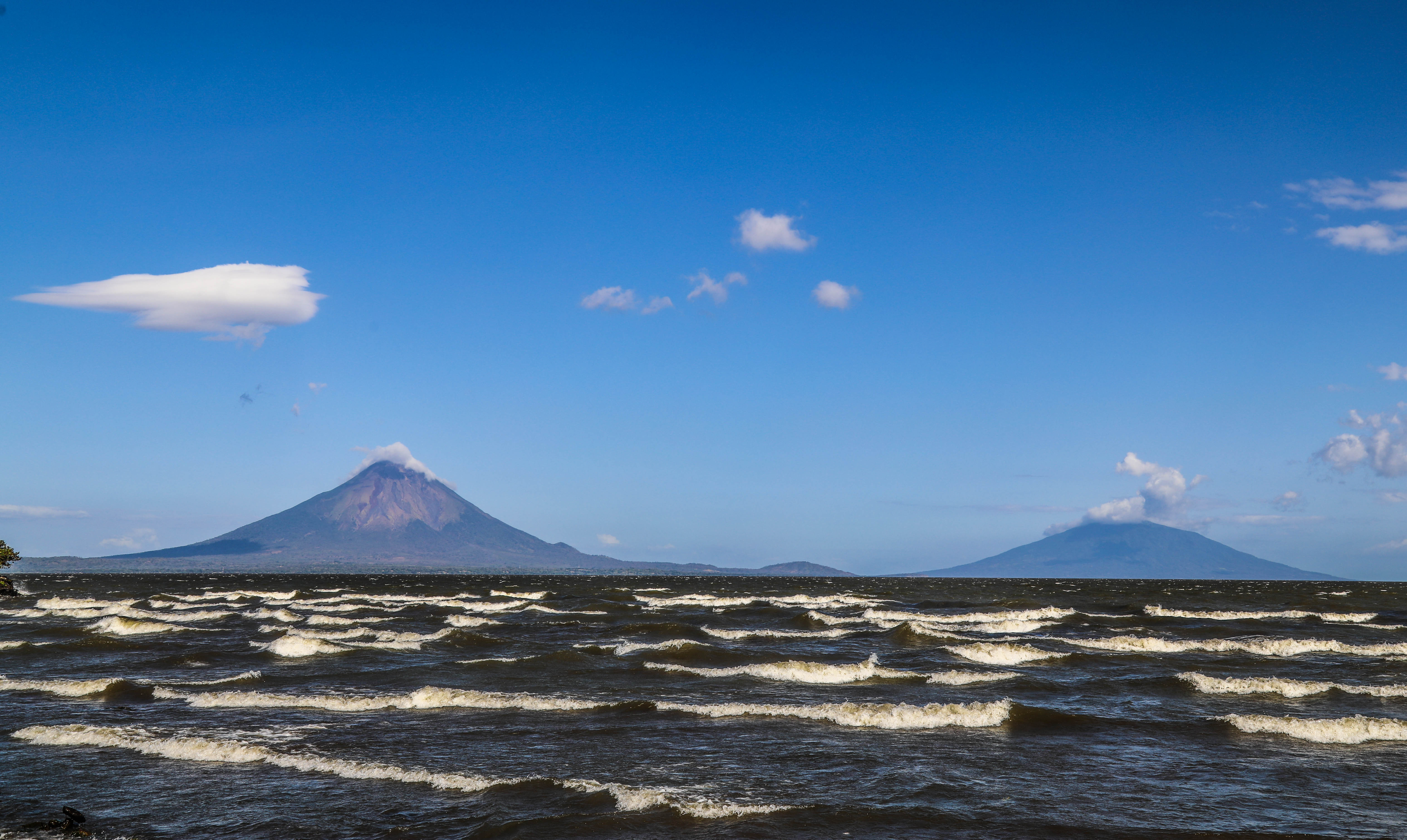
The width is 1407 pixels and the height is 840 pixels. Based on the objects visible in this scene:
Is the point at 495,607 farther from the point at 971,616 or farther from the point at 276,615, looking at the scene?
the point at 971,616

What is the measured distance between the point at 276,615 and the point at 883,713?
47.9 metres

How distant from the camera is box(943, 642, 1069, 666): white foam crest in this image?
113ft

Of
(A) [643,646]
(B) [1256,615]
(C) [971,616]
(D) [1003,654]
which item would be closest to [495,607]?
(A) [643,646]

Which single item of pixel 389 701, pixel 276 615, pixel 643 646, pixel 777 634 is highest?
pixel 389 701

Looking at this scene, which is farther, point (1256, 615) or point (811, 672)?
point (1256, 615)

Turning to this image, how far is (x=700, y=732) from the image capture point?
21.0 meters

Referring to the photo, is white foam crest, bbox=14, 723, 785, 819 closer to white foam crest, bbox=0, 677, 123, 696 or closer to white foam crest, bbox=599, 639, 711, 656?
white foam crest, bbox=0, 677, 123, 696

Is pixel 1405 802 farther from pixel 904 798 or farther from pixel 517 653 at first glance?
pixel 517 653

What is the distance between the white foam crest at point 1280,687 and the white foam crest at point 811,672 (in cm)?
835

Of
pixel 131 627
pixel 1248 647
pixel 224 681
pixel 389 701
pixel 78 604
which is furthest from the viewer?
pixel 78 604

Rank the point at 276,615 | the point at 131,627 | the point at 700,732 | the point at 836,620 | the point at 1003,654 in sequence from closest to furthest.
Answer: the point at 700,732 < the point at 1003,654 < the point at 131,627 < the point at 836,620 < the point at 276,615

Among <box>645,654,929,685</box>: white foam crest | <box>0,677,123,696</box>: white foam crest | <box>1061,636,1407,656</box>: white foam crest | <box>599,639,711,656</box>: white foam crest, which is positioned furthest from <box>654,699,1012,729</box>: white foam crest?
<box>1061,636,1407,656</box>: white foam crest

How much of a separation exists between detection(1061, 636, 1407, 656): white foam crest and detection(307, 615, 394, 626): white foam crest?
124 feet

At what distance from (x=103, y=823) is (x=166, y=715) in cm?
1000
